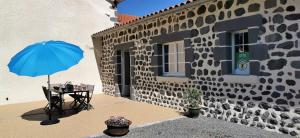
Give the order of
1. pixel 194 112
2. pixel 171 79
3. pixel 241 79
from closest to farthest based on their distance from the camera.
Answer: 1. pixel 241 79
2. pixel 194 112
3. pixel 171 79

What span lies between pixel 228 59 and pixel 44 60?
455 cm

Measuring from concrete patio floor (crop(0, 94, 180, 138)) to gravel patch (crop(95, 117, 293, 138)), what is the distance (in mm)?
659

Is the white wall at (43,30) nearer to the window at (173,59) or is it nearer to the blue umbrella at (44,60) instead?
the blue umbrella at (44,60)

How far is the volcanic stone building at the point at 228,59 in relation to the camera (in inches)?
192

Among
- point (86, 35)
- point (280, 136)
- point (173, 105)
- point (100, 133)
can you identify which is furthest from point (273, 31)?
point (86, 35)

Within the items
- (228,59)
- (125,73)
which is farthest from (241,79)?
(125,73)

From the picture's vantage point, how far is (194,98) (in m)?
6.56

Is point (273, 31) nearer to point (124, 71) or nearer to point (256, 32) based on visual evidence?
point (256, 32)

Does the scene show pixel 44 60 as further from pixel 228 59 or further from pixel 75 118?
pixel 228 59

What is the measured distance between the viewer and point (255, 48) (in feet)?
17.5

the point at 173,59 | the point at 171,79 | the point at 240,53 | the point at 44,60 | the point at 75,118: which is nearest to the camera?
the point at 44,60

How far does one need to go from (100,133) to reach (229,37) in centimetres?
390

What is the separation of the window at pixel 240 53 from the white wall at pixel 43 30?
801cm

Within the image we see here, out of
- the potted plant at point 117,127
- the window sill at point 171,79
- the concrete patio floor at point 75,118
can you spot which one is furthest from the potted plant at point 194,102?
the potted plant at point 117,127
